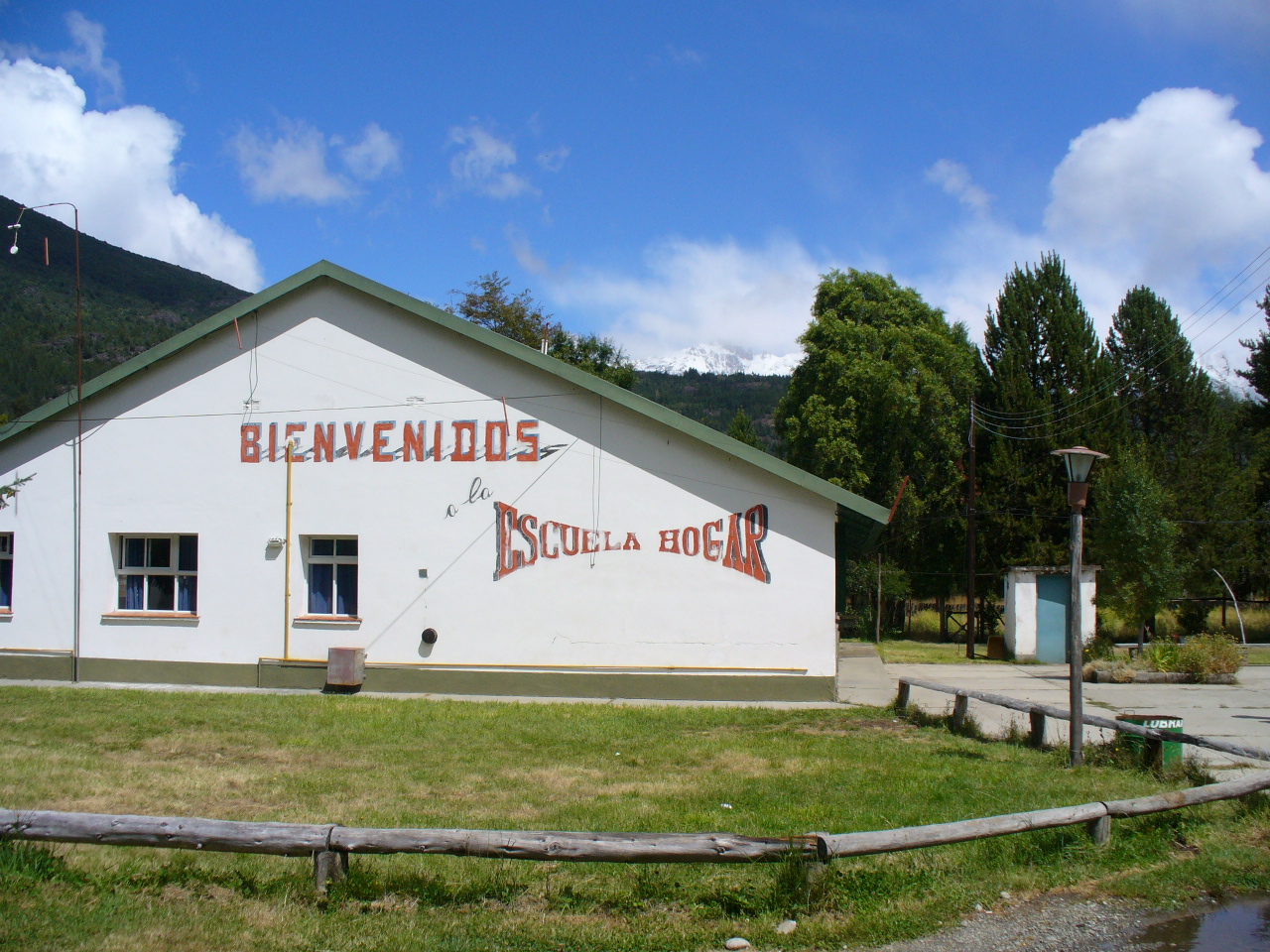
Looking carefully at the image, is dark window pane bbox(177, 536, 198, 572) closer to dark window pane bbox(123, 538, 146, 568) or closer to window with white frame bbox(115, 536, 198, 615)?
window with white frame bbox(115, 536, 198, 615)

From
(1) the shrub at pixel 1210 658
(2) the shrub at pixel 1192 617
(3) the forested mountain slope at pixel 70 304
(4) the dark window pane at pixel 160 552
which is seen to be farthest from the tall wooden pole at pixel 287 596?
(3) the forested mountain slope at pixel 70 304

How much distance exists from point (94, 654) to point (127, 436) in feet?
12.0

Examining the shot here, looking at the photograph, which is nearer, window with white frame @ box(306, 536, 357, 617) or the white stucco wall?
the white stucco wall

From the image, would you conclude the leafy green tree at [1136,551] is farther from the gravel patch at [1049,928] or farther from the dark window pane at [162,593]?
the dark window pane at [162,593]

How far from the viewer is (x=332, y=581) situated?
50.2ft

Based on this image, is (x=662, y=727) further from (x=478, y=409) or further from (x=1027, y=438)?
(x=1027, y=438)

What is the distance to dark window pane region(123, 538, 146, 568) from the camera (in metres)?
15.9

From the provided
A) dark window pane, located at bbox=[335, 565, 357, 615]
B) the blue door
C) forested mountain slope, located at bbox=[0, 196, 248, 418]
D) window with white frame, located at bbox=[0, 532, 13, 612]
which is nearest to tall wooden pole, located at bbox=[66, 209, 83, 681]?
window with white frame, located at bbox=[0, 532, 13, 612]

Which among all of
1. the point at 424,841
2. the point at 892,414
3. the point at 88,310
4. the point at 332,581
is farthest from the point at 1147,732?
the point at 88,310

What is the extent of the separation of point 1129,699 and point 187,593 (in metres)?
Answer: 15.8

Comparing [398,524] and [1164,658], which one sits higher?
[398,524]

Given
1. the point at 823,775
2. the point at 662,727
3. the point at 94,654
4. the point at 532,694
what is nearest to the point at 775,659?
the point at 662,727

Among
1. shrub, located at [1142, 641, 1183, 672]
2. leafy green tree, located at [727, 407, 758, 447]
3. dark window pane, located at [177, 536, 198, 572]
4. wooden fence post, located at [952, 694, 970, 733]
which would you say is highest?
leafy green tree, located at [727, 407, 758, 447]

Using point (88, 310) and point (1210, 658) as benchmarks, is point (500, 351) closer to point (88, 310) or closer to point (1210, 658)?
point (1210, 658)
